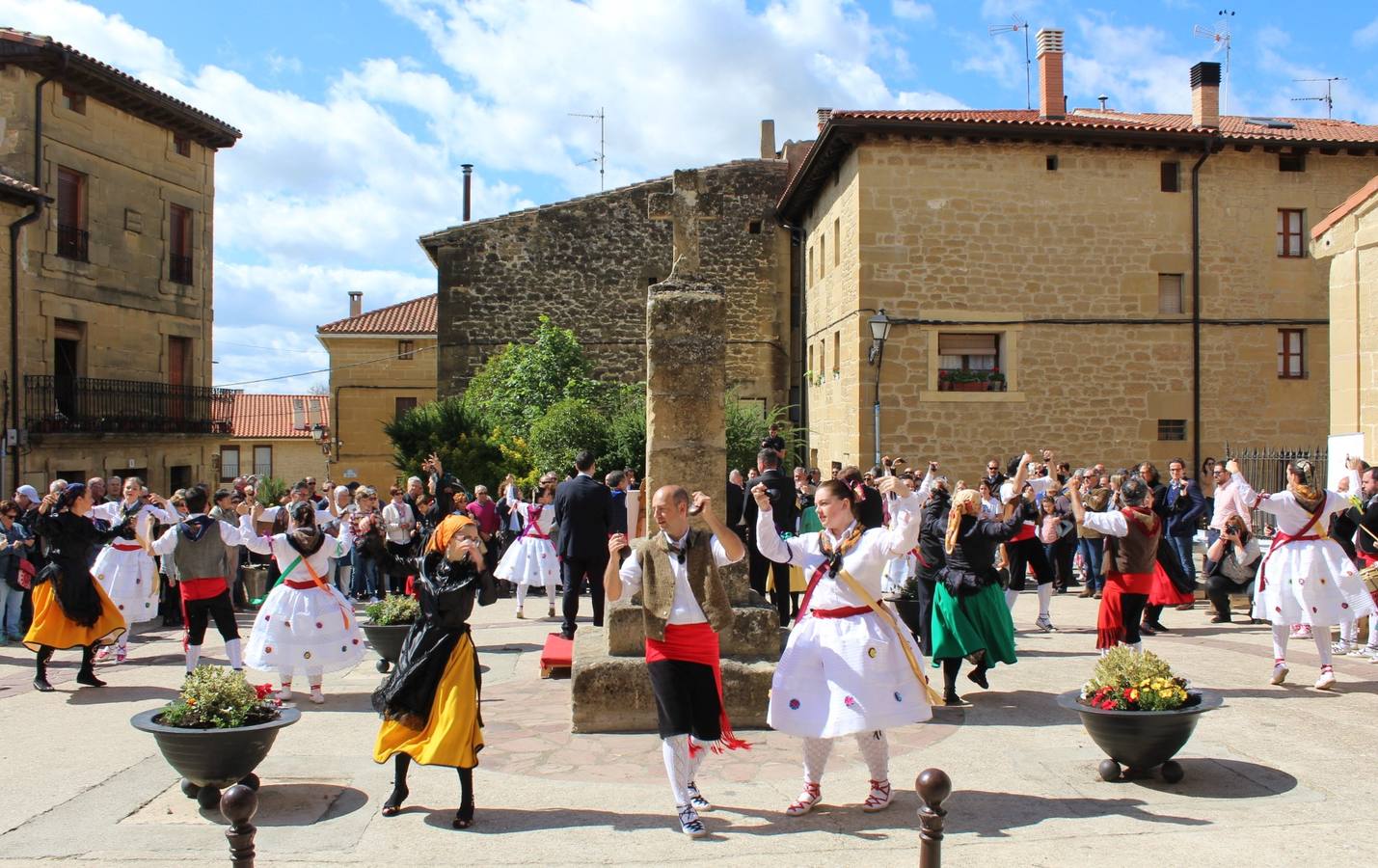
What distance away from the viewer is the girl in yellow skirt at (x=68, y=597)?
9336 millimetres

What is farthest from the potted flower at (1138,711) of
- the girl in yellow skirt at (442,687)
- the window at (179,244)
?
the window at (179,244)

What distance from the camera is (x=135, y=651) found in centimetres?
1170

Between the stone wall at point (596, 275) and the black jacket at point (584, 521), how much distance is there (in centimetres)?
1931

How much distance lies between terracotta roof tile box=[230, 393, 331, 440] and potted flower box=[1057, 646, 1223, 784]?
153 feet

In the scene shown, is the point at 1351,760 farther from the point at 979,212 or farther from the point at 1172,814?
the point at 979,212

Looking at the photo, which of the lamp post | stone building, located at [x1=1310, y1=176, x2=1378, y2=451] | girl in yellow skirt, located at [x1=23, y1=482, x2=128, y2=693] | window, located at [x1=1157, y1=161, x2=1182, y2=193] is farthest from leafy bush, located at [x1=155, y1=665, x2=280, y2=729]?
window, located at [x1=1157, y1=161, x2=1182, y2=193]

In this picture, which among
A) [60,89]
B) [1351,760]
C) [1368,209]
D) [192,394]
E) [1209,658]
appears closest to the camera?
[1351,760]

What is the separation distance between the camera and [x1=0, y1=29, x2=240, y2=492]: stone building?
20.9m

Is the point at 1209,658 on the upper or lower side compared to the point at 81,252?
lower

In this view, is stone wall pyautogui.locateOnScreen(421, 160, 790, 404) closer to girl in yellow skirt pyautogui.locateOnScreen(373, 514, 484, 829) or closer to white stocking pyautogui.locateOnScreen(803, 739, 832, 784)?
girl in yellow skirt pyautogui.locateOnScreen(373, 514, 484, 829)

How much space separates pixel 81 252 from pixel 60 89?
3.12 m

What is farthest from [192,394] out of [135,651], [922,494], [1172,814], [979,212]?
[1172,814]

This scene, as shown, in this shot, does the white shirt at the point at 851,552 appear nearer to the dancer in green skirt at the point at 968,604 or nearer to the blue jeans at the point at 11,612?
the dancer in green skirt at the point at 968,604

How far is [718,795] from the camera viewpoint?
630 cm
